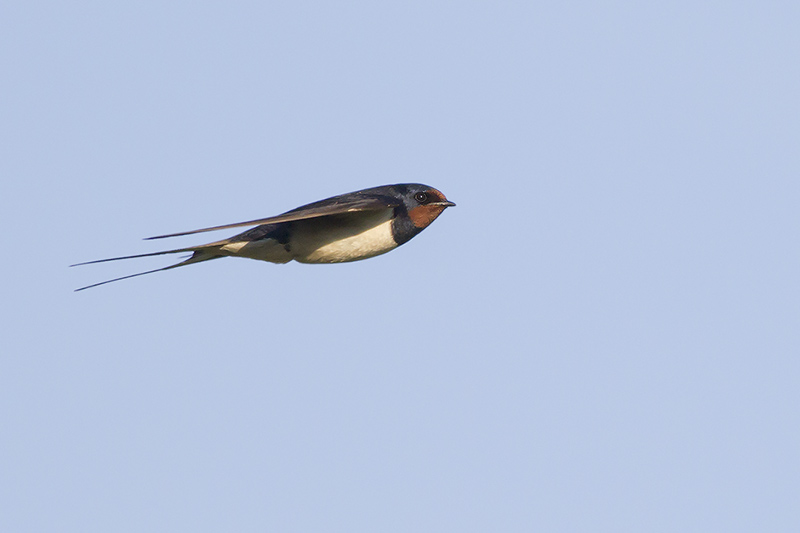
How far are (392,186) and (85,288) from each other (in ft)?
12.2

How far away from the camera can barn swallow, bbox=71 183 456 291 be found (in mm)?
10703

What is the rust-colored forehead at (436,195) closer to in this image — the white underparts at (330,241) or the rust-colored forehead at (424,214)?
the rust-colored forehead at (424,214)

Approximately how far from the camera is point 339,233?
10.9 m

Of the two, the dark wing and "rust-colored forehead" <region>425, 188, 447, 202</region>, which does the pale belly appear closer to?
the dark wing

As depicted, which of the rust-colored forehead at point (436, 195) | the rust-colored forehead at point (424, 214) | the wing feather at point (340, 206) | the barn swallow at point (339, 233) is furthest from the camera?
the rust-colored forehead at point (436, 195)

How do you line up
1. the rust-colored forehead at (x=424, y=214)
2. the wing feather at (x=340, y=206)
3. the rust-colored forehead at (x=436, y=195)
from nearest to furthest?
the wing feather at (x=340, y=206) < the rust-colored forehead at (x=424, y=214) < the rust-colored forehead at (x=436, y=195)

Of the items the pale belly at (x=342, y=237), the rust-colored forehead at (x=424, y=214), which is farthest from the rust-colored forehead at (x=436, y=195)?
the pale belly at (x=342, y=237)

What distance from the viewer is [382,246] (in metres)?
11.1

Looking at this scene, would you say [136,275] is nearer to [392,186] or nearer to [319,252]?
[319,252]

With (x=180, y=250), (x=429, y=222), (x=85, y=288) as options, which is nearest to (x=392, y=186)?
(x=429, y=222)

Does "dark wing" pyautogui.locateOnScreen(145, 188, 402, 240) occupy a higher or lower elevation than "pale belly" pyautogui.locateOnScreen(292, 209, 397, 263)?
higher

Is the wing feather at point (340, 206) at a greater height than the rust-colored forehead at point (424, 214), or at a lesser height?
greater

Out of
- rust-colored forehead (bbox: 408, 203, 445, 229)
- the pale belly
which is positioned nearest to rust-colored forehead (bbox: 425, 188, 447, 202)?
rust-colored forehead (bbox: 408, 203, 445, 229)

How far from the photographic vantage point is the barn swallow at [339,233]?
1070cm
